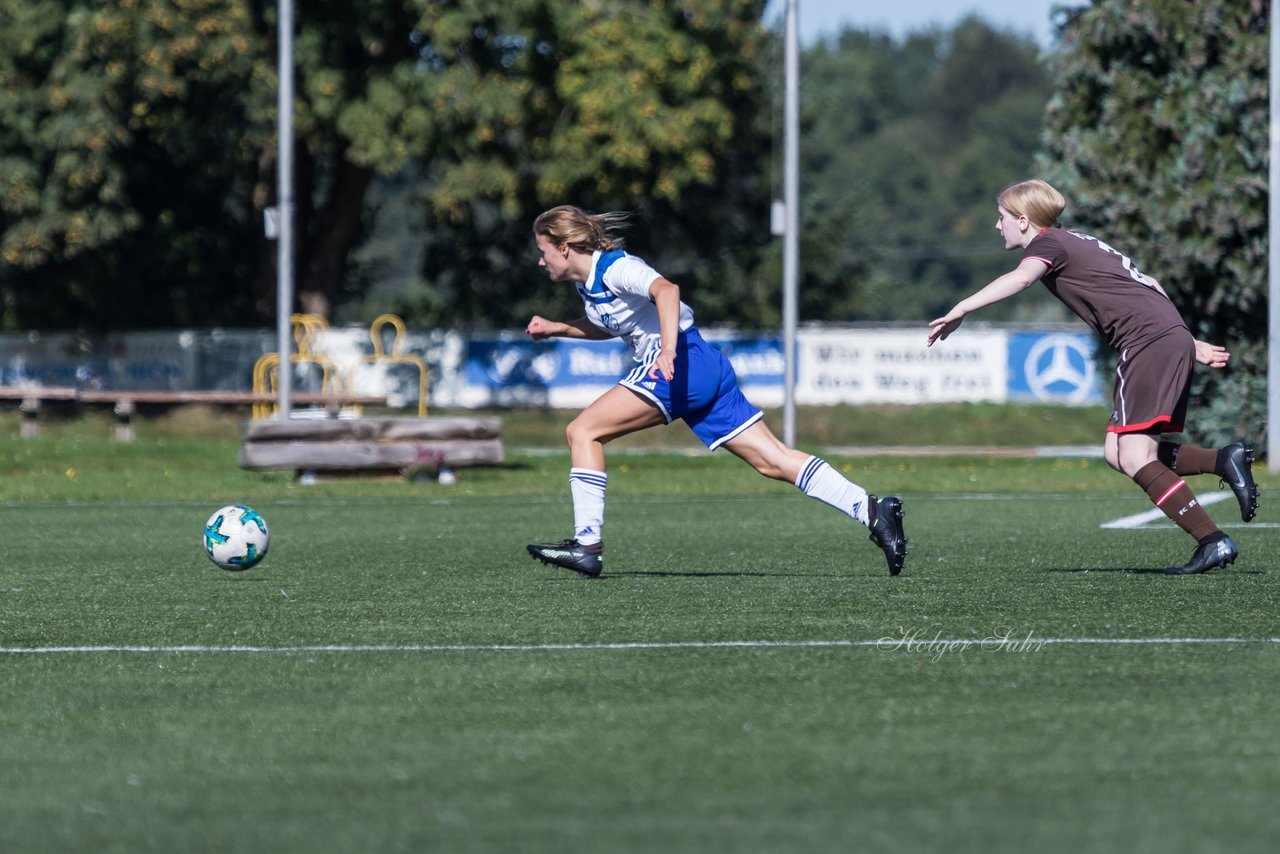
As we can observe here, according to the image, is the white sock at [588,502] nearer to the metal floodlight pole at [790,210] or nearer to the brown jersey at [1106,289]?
the brown jersey at [1106,289]

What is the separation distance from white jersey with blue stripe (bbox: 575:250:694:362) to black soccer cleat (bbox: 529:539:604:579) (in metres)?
0.90

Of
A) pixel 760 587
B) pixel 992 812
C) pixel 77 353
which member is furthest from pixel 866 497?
pixel 77 353

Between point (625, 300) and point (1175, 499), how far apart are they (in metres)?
2.56

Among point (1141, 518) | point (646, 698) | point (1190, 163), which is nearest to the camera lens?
point (646, 698)

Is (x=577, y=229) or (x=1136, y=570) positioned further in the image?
(x=1136, y=570)

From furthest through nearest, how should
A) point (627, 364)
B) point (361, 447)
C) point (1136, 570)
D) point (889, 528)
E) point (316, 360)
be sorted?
point (627, 364)
point (316, 360)
point (361, 447)
point (1136, 570)
point (889, 528)

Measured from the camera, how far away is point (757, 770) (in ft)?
15.1

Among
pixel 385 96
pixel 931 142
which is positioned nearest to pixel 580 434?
pixel 385 96

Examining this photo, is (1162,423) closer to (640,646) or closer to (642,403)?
(642,403)

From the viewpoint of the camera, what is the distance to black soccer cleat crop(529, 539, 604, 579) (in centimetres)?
911

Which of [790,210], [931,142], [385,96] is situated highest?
[931,142]

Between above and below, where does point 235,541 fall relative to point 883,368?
above

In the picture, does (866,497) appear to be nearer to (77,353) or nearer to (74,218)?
(74,218)

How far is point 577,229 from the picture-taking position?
351 inches
